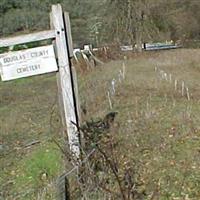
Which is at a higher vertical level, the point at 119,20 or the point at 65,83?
the point at 65,83

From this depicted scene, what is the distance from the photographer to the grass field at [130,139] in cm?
437

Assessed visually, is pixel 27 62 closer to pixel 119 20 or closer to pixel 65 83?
pixel 65 83

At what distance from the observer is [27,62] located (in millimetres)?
4242

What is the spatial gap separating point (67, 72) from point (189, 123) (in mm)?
2436

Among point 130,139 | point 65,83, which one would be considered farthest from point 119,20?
point 65,83

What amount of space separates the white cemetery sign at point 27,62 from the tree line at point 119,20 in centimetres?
2014

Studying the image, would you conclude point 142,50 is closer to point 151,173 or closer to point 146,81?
point 146,81

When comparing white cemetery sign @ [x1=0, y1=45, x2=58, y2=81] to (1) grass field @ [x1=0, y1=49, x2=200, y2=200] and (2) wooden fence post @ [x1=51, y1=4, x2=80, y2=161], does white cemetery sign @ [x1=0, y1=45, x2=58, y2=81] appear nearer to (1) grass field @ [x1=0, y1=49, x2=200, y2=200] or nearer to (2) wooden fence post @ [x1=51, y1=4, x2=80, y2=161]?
(2) wooden fence post @ [x1=51, y1=4, x2=80, y2=161]

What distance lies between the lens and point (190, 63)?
53.7ft

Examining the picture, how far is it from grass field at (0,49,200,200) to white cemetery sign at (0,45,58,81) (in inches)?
45.8

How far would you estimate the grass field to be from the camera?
14.3ft

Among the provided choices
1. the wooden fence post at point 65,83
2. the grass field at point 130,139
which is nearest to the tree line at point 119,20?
the grass field at point 130,139

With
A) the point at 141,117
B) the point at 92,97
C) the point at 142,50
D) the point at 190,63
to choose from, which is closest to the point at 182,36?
the point at 142,50

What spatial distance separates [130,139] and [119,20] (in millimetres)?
19579
